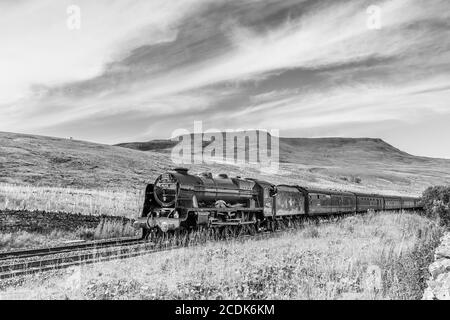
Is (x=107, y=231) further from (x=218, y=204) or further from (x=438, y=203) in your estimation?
(x=438, y=203)

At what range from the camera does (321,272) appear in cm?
1095

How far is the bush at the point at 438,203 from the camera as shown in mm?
30250

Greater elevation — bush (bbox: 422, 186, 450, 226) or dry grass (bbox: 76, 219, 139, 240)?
bush (bbox: 422, 186, 450, 226)

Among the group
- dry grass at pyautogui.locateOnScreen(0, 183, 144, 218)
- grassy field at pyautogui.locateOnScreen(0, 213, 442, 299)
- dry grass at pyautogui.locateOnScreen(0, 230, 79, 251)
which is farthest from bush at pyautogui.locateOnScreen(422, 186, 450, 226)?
dry grass at pyautogui.locateOnScreen(0, 230, 79, 251)

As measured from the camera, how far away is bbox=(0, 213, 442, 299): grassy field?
8758 mm

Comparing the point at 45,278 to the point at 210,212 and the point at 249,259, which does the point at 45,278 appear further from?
the point at 210,212

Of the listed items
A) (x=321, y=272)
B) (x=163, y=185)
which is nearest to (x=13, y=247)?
(x=163, y=185)

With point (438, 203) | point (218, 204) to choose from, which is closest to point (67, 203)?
point (218, 204)

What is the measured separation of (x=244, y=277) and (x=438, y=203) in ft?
89.0

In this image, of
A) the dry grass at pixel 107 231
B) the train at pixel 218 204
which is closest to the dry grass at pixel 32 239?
the dry grass at pixel 107 231

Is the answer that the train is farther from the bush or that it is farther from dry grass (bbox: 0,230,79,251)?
the bush

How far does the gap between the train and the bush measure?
29.0 ft

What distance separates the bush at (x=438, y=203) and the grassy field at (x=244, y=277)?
54.5 ft

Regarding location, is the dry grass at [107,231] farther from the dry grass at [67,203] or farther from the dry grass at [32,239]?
the dry grass at [67,203]
